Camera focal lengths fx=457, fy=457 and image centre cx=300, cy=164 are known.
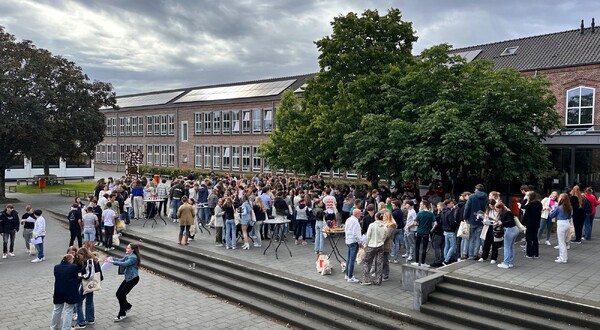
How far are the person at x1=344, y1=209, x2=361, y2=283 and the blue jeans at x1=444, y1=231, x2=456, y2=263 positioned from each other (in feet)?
7.72

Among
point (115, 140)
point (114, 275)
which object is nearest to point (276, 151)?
point (114, 275)

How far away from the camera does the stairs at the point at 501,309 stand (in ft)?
26.3

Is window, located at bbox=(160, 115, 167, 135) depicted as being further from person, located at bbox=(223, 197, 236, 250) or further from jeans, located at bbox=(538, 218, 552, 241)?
jeans, located at bbox=(538, 218, 552, 241)

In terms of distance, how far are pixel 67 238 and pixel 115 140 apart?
4840 centimetres

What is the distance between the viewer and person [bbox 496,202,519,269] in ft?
34.7

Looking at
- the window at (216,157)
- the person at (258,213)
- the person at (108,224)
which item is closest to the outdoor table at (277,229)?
the person at (258,213)

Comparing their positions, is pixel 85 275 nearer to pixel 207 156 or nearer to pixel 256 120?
pixel 256 120

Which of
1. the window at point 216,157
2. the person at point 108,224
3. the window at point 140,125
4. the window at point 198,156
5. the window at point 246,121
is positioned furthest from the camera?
the window at point 140,125

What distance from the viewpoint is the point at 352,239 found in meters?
10.8

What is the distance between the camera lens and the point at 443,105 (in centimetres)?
1677

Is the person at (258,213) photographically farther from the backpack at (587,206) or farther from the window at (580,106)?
the window at (580,106)

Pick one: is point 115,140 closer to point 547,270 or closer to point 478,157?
point 478,157

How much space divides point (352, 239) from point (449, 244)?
8.73 ft

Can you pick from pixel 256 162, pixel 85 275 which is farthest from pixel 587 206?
pixel 256 162
